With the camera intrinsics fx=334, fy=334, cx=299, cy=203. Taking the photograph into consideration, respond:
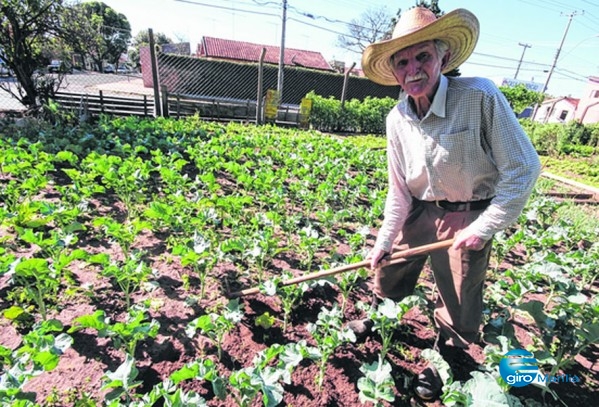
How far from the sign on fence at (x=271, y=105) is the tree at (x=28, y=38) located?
20.6 ft

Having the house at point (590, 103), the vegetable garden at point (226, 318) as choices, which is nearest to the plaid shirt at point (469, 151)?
the vegetable garden at point (226, 318)

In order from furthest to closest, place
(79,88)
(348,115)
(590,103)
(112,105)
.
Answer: (590,103) < (79,88) < (348,115) < (112,105)

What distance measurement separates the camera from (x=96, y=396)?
75.9 inches

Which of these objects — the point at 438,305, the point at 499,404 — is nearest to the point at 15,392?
the point at 499,404

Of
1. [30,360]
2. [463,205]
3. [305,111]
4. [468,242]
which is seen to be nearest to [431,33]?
[463,205]

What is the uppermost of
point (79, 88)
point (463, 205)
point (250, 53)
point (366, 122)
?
point (250, 53)

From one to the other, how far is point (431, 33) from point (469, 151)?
668mm

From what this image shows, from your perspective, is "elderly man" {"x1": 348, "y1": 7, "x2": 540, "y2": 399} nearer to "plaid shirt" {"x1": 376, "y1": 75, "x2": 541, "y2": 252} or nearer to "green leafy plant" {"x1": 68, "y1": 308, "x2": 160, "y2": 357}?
"plaid shirt" {"x1": 376, "y1": 75, "x2": 541, "y2": 252}

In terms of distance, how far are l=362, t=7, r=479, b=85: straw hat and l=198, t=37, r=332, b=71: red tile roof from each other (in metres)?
30.7

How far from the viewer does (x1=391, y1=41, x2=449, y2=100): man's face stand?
1.84m

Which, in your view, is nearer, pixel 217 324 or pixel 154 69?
pixel 217 324

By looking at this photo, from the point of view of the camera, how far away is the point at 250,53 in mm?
31844

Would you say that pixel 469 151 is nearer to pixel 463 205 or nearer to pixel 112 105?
pixel 463 205

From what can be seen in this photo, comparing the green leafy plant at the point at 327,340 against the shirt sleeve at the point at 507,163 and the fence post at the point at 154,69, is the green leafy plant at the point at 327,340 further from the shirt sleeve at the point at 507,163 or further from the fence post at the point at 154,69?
the fence post at the point at 154,69
